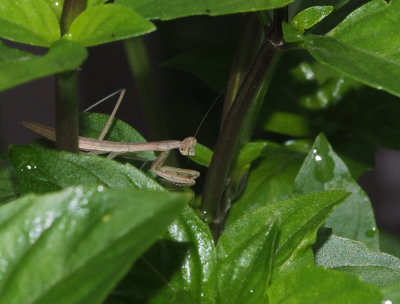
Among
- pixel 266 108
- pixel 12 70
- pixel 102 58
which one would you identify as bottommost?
pixel 102 58

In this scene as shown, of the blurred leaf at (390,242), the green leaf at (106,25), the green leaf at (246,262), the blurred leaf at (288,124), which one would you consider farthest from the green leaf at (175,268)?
the blurred leaf at (390,242)

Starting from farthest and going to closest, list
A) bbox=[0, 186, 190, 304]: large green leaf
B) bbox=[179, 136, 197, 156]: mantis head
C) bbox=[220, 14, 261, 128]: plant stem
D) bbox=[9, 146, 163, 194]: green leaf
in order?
bbox=[179, 136, 197, 156]: mantis head → bbox=[220, 14, 261, 128]: plant stem → bbox=[9, 146, 163, 194]: green leaf → bbox=[0, 186, 190, 304]: large green leaf

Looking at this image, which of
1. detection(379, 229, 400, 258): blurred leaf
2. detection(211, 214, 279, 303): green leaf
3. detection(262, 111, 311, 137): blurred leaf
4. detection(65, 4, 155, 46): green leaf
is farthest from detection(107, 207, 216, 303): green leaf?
detection(379, 229, 400, 258): blurred leaf

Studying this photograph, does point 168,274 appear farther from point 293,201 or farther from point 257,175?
point 257,175

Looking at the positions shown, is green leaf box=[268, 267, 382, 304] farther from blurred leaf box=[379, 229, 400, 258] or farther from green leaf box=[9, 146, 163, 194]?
blurred leaf box=[379, 229, 400, 258]

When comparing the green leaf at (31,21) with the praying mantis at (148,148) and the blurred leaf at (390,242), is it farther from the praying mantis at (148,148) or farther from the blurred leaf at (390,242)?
the blurred leaf at (390,242)

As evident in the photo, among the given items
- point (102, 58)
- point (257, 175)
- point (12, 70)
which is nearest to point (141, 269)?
point (12, 70)

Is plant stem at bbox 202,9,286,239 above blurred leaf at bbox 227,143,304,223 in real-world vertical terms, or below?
above
